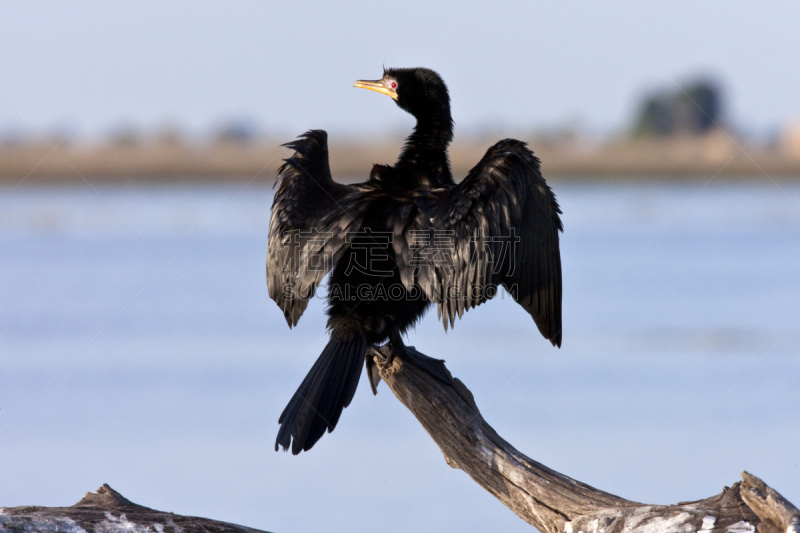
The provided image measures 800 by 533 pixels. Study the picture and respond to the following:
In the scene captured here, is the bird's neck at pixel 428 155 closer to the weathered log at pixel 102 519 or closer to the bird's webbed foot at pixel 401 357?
the bird's webbed foot at pixel 401 357

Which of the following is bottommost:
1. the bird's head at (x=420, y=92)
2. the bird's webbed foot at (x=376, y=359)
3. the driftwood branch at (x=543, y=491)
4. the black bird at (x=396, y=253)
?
the driftwood branch at (x=543, y=491)

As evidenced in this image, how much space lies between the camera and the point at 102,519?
2705mm

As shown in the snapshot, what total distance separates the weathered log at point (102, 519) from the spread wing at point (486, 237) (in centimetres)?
127

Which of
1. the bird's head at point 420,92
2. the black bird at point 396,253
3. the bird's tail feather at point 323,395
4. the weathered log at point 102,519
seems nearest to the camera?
the weathered log at point 102,519

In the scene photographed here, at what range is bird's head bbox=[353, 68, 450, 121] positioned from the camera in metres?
4.34

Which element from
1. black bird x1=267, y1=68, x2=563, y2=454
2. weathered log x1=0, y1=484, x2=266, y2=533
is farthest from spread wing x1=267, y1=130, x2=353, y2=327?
weathered log x1=0, y1=484, x2=266, y2=533

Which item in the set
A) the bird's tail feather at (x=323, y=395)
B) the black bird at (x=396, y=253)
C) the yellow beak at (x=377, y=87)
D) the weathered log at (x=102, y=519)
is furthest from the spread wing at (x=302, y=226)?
the weathered log at (x=102, y=519)

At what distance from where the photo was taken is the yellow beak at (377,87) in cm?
450

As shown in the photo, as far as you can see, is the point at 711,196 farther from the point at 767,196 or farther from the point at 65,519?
the point at 65,519

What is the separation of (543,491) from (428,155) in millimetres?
1733

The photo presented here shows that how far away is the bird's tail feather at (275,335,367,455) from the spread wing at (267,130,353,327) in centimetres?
29

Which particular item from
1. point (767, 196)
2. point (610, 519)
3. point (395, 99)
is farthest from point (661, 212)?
point (610, 519)

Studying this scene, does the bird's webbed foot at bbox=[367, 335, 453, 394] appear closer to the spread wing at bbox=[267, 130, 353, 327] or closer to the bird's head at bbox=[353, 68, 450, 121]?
the spread wing at bbox=[267, 130, 353, 327]

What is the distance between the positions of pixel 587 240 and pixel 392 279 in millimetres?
13308
